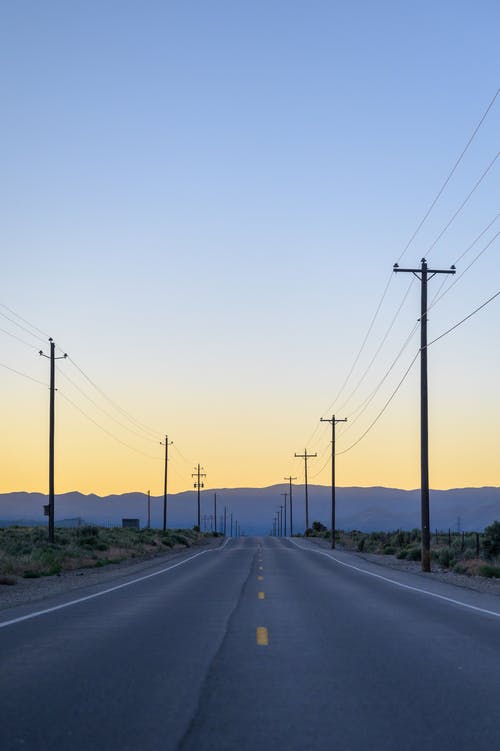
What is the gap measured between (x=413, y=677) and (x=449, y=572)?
26.4 meters

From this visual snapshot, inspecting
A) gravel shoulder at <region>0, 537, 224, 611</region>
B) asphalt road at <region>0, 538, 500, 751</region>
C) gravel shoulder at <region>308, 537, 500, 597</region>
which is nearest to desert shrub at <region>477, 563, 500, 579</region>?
gravel shoulder at <region>308, 537, 500, 597</region>

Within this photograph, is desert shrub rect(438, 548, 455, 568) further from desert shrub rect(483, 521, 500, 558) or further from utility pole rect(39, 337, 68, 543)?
utility pole rect(39, 337, 68, 543)

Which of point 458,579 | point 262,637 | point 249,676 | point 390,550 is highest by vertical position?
point 249,676

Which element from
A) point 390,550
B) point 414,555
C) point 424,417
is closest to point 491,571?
point 424,417

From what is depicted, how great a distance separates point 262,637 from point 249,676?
3.42m

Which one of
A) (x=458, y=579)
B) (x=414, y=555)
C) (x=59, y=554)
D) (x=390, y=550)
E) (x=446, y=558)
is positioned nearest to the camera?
(x=458, y=579)

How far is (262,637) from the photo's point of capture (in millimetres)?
12750

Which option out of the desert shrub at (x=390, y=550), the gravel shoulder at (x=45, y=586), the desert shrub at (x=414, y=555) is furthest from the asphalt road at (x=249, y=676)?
the desert shrub at (x=390, y=550)

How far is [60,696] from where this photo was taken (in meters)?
8.21

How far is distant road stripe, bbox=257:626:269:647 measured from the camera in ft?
39.6

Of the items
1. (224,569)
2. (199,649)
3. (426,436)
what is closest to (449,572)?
(426,436)

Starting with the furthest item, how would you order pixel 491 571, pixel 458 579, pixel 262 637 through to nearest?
1. pixel 491 571
2. pixel 458 579
3. pixel 262 637

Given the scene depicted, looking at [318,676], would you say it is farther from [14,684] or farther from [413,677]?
[14,684]

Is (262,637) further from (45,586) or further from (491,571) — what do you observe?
(491,571)
